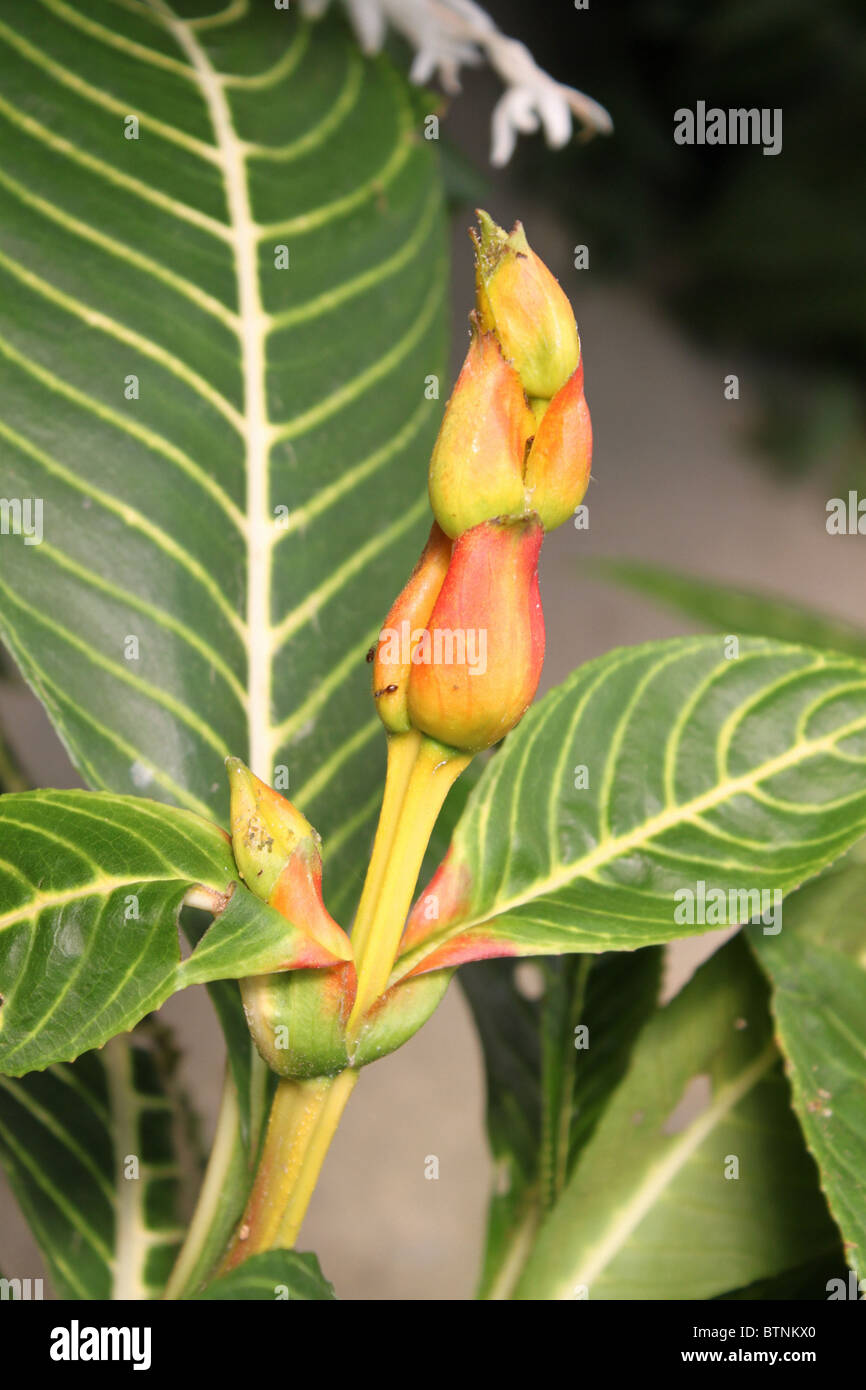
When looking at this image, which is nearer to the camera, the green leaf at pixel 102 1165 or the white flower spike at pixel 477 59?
the green leaf at pixel 102 1165

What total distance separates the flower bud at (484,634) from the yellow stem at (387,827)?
0.02 meters

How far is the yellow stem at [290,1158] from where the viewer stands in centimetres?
24

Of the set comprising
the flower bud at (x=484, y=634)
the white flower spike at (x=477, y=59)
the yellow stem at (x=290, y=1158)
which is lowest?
the yellow stem at (x=290, y=1158)

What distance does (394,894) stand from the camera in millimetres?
227

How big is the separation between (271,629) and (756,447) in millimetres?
1564

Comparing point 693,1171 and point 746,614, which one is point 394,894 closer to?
point 693,1171

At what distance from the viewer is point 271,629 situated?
1.08 ft

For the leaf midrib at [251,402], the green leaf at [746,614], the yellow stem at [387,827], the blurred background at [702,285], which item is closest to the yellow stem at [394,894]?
the yellow stem at [387,827]

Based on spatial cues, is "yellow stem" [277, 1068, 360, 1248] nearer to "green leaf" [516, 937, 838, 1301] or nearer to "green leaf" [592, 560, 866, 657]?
"green leaf" [516, 937, 838, 1301]

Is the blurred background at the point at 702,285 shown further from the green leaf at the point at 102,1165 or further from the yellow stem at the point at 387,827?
the yellow stem at the point at 387,827

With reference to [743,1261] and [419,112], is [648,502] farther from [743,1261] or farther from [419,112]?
[743,1261]

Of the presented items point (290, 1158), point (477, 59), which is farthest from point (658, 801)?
point (477, 59)

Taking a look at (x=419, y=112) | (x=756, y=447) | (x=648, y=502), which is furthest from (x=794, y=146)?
(x=419, y=112)

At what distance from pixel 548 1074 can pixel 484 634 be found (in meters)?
0.19
